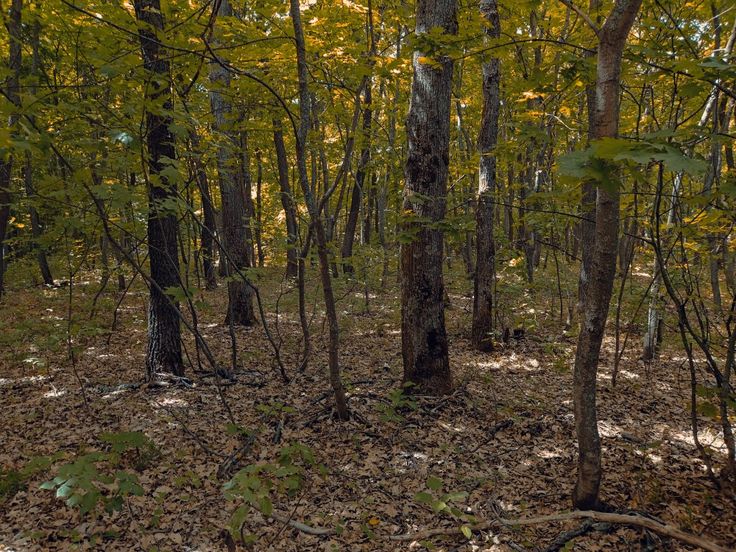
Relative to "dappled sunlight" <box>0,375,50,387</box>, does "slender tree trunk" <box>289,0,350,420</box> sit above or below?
above

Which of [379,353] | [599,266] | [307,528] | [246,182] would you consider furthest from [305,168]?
[246,182]

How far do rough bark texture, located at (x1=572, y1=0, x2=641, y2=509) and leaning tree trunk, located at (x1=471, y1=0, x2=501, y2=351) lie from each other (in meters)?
4.52

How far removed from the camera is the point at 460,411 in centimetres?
543

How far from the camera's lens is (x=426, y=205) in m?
5.08

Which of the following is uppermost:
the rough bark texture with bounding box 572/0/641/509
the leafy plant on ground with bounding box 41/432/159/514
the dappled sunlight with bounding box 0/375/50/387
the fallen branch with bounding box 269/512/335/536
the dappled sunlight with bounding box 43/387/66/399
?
the rough bark texture with bounding box 572/0/641/509

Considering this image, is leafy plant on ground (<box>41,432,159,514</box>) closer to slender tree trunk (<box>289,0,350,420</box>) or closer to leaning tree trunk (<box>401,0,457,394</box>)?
slender tree trunk (<box>289,0,350,420</box>)

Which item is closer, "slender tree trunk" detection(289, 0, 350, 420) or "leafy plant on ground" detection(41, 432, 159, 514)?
"leafy plant on ground" detection(41, 432, 159, 514)

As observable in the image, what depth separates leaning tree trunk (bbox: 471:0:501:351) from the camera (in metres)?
7.48

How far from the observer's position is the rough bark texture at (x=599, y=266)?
2.52 meters

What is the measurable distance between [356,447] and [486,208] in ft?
16.4

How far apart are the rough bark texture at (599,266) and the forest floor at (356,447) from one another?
2.04 feet

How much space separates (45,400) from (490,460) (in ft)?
19.2

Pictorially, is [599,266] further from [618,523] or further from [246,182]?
[246,182]

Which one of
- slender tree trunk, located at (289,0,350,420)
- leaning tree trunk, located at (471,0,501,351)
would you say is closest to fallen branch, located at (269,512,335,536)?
slender tree trunk, located at (289,0,350,420)
